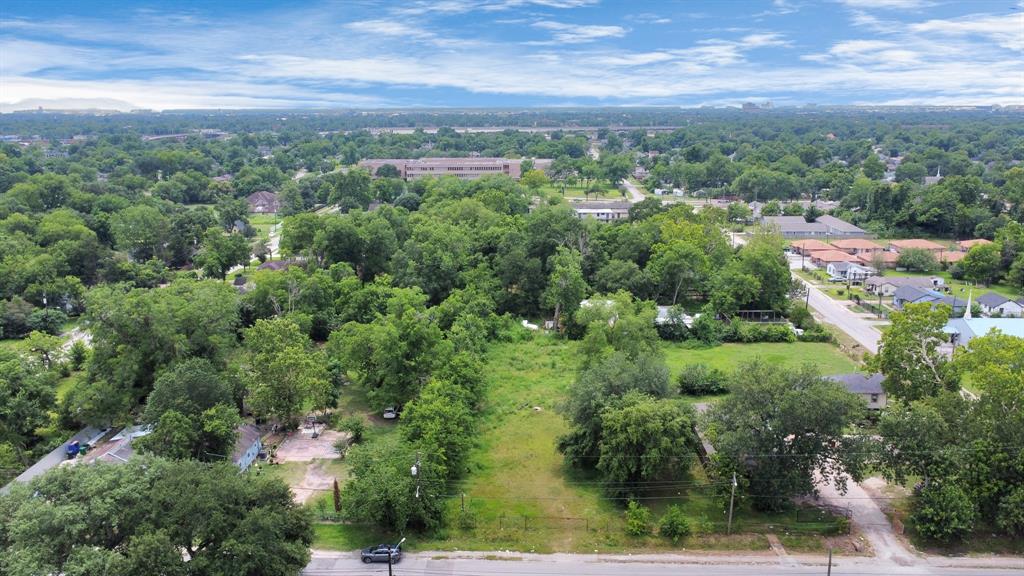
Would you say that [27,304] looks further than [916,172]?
No

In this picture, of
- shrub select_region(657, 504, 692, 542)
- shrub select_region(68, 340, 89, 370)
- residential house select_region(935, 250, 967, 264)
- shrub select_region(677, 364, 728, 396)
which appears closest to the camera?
shrub select_region(657, 504, 692, 542)

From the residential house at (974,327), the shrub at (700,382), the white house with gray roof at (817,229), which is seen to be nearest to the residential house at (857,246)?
the white house with gray roof at (817,229)

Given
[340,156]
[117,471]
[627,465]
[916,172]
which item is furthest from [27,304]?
[916,172]

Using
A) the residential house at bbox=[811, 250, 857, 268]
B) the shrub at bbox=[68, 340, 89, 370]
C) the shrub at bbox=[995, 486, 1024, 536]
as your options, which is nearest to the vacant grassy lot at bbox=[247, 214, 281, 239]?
the shrub at bbox=[68, 340, 89, 370]

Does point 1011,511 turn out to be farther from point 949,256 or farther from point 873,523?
point 949,256

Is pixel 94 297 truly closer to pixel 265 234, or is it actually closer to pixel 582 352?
pixel 582 352

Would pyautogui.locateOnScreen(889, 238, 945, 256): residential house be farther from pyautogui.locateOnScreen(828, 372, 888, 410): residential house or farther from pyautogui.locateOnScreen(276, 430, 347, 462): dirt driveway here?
pyautogui.locateOnScreen(276, 430, 347, 462): dirt driveway
